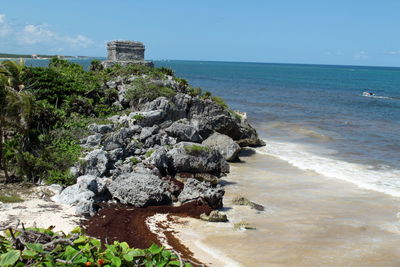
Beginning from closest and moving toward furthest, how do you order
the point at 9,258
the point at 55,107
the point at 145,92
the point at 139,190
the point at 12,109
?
the point at 9,258, the point at 139,190, the point at 12,109, the point at 55,107, the point at 145,92

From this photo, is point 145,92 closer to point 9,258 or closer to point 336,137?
point 336,137

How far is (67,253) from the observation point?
421 centimetres

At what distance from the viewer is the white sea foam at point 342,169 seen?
15.8 metres

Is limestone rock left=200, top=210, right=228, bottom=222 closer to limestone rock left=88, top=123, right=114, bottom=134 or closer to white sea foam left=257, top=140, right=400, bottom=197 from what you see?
limestone rock left=88, top=123, right=114, bottom=134

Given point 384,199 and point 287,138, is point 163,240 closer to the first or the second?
point 384,199

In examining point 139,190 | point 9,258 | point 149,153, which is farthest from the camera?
point 149,153

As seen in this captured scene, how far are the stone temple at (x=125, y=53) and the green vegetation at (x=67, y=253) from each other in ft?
77.7

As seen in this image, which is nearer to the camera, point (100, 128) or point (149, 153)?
point (149, 153)

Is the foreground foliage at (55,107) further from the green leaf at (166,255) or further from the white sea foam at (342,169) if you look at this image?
the green leaf at (166,255)

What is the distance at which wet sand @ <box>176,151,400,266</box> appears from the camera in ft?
30.8

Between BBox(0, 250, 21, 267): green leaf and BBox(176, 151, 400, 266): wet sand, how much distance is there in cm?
550

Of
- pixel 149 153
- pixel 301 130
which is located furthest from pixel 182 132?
pixel 301 130

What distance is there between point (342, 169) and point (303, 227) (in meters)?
7.85

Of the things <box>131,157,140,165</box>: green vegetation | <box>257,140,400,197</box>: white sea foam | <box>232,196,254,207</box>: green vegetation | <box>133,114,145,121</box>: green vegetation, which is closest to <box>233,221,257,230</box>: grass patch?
<box>232,196,254,207</box>: green vegetation
